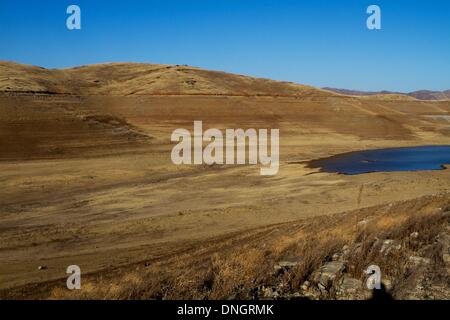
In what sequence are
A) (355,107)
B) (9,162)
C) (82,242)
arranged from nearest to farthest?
1. (82,242)
2. (9,162)
3. (355,107)

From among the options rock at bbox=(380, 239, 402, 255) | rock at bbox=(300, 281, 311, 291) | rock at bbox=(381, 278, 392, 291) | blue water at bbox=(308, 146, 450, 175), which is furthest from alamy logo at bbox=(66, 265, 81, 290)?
blue water at bbox=(308, 146, 450, 175)

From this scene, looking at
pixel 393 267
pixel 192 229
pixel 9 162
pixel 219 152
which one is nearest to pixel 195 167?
pixel 219 152

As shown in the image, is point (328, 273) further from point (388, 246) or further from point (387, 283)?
point (388, 246)

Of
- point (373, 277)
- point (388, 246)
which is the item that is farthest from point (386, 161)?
point (373, 277)

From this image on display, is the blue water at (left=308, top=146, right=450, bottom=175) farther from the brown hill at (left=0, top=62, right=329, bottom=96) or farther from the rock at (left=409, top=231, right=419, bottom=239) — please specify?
the brown hill at (left=0, top=62, right=329, bottom=96)

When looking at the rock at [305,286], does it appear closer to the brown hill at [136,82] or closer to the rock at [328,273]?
the rock at [328,273]
